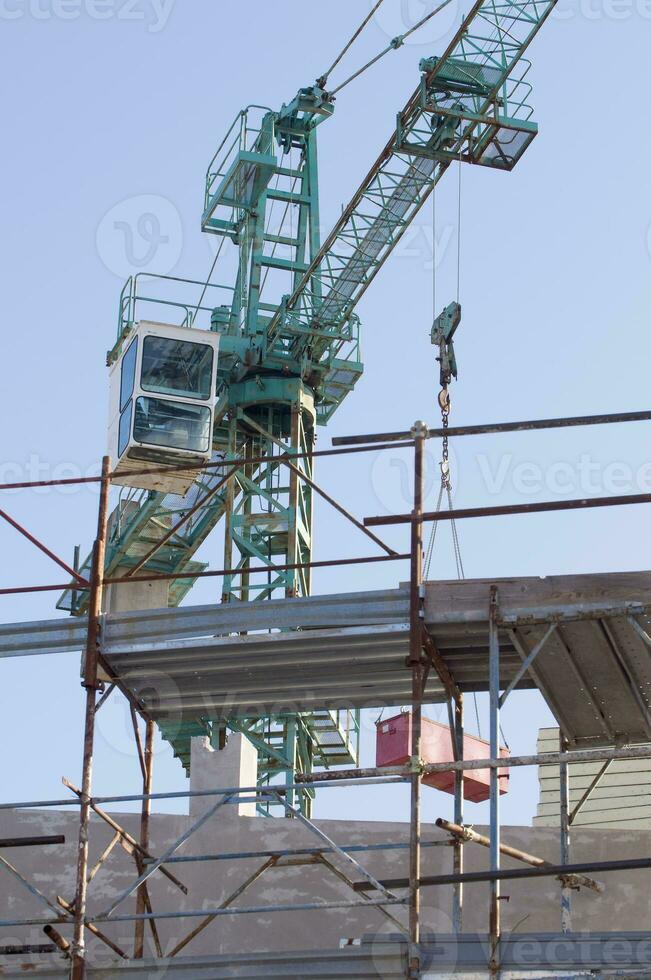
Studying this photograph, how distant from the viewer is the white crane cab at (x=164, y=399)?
32.2 metres

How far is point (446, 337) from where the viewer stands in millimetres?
24672

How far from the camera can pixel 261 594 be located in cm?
3478

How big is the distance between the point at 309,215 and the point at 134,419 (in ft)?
27.9

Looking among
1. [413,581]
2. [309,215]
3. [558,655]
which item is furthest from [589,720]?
[309,215]

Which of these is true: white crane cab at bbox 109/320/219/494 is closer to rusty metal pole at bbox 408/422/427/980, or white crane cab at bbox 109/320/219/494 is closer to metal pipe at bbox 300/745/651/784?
rusty metal pole at bbox 408/422/427/980

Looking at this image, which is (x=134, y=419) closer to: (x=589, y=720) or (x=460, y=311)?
(x=460, y=311)

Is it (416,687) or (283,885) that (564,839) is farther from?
(283,885)

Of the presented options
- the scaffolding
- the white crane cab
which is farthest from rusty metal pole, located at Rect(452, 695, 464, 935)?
the white crane cab

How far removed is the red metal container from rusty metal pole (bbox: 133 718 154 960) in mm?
2758

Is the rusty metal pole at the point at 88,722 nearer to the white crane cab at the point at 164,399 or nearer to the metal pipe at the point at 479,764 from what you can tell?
the metal pipe at the point at 479,764

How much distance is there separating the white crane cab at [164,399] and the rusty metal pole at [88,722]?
56.2ft

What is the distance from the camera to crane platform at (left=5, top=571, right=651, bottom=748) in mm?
12922

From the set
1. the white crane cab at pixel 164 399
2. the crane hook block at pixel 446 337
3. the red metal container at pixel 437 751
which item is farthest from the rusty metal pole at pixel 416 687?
the white crane cab at pixel 164 399

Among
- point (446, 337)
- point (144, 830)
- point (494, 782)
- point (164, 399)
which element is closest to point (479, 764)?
point (494, 782)
